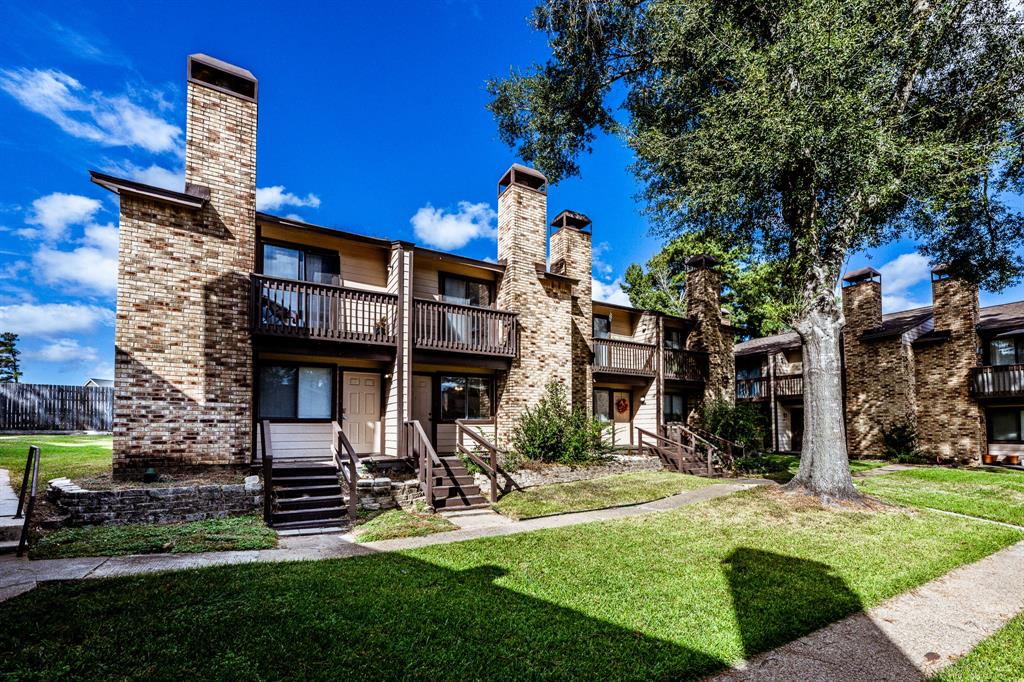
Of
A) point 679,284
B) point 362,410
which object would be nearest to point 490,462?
point 362,410

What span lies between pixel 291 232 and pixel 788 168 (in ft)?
36.9

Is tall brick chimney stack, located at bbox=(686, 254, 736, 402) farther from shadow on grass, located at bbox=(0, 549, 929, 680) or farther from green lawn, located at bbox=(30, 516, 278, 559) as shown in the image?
green lawn, located at bbox=(30, 516, 278, 559)

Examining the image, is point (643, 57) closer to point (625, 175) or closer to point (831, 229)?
point (625, 175)

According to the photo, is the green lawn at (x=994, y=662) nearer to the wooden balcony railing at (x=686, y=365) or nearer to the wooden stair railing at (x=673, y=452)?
the wooden stair railing at (x=673, y=452)

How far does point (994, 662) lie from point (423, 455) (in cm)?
865

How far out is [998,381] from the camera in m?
18.5

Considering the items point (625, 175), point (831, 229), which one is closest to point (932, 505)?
point (831, 229)

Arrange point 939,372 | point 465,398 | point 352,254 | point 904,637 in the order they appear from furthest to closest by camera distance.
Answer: point 939,372 < point 465,398 < point 352,254 < point 904,637

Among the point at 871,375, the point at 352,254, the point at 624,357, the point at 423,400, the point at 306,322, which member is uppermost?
the point at 352,254

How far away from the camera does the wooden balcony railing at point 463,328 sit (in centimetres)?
1258

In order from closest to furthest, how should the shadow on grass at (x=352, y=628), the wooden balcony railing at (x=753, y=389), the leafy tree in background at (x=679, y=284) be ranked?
the shadow on grass at (x=352, y=628)
the wooden balcony railing at (x=753, y=389)
the leafy tree in background at (x=679, y=284)

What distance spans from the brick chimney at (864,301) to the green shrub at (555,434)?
1455 cm

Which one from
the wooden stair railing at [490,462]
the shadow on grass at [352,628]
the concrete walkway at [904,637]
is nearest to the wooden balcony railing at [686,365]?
the wooden stair railing at [490,462]

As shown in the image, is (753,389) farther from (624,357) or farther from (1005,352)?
(624,357)
